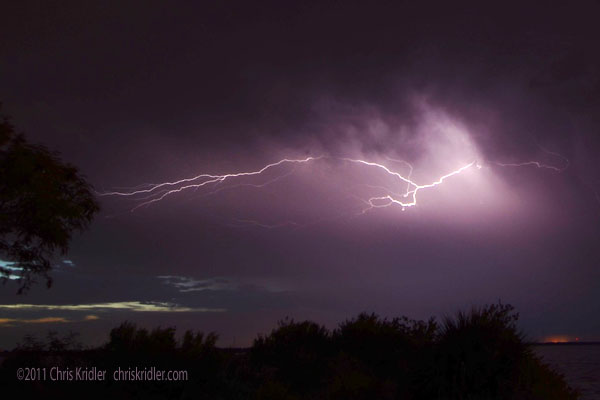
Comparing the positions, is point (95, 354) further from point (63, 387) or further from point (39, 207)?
point (39, 207)

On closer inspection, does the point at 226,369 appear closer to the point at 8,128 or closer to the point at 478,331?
the point at 478,331

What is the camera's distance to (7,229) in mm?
15555

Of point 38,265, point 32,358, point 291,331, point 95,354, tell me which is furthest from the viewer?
point 291,331

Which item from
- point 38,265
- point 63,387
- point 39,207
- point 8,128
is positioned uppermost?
point 8,128

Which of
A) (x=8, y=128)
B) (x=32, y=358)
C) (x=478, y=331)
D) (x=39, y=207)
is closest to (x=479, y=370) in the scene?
(x=478, y=331)

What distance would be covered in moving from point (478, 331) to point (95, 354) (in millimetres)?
9219

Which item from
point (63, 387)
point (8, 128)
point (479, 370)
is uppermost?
point (8, 128)

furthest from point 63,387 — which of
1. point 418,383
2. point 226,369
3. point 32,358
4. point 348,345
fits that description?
point 348,345

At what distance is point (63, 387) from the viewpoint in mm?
12984

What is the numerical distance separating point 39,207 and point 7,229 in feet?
3.92

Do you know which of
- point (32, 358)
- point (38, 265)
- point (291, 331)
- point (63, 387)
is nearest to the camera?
point (63, 387)

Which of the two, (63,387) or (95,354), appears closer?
(63,387)

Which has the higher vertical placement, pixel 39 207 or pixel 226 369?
pixel 39 207

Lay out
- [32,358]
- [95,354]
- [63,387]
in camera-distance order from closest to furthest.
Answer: [63,387]
[32,358]
[95,354]
